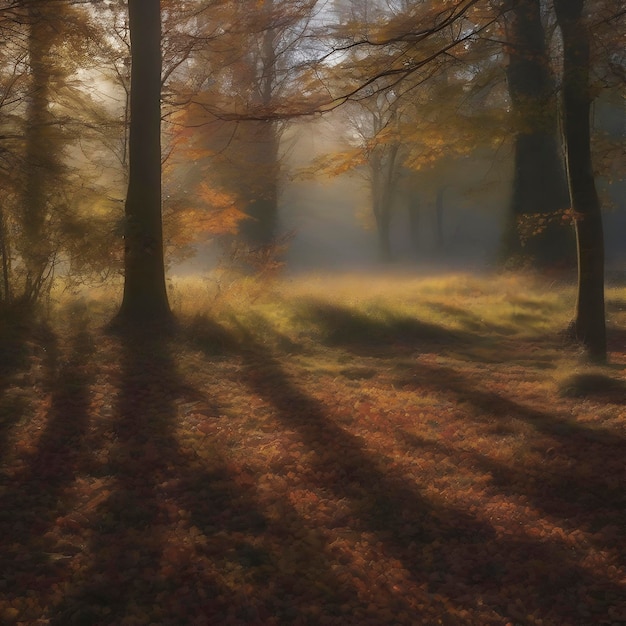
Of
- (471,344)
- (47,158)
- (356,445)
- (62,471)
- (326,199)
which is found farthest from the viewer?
(326,199)

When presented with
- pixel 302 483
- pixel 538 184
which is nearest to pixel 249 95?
pixel 538 184

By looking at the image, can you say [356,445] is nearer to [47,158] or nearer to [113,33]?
[47,158]

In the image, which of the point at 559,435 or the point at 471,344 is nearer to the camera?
the point at 559,435

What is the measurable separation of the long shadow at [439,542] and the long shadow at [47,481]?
2.11 m

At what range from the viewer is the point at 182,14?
1147 centimetres

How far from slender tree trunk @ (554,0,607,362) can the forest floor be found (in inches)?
23.1

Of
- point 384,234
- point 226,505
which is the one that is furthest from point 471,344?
point 384,234

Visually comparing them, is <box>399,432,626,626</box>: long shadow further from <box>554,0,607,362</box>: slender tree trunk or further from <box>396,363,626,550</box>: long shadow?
<box>554,0,607,362</box>: slender tree trunk

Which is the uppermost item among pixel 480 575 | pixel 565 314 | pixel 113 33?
pixel 113 33

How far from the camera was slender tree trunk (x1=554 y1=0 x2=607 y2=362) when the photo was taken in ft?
27.6

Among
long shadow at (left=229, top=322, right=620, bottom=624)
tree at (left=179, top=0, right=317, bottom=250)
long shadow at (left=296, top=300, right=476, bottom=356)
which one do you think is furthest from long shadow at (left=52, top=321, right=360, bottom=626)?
long shadow at (left=296, top=300, right=476, bottom=356)

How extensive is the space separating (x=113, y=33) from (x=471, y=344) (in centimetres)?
865

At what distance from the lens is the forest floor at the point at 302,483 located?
3.74m

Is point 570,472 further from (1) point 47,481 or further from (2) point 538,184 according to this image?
(2) point 538,184
